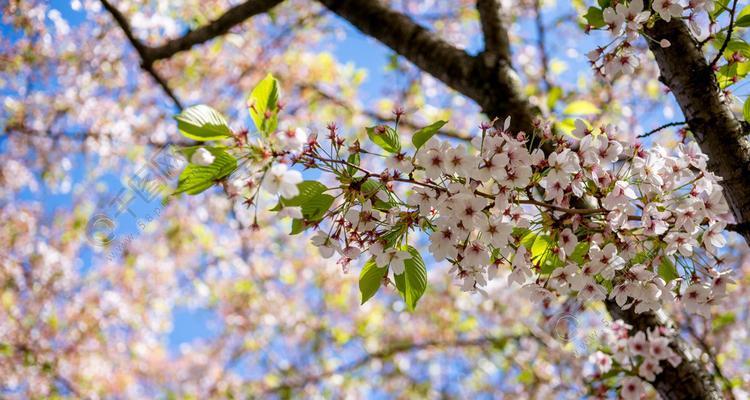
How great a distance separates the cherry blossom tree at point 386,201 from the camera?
1.21 metres

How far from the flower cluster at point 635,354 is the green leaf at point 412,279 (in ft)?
2.60

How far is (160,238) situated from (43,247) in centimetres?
171

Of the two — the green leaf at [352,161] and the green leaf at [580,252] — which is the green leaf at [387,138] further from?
the green leaf at [580,252]

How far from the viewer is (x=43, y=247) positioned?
830cm

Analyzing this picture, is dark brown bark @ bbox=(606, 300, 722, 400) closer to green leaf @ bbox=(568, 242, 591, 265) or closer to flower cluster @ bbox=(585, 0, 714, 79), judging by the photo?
green leaf @ bbox=(568, 242, 591, 265)

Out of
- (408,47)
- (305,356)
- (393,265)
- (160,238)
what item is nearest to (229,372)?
(160,238)

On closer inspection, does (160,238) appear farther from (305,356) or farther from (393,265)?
(393,265)

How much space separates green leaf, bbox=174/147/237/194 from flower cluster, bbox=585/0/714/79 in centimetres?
91

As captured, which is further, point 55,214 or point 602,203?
point 55,214

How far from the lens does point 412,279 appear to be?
138cm

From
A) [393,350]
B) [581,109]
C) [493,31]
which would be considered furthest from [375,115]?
[581,109]

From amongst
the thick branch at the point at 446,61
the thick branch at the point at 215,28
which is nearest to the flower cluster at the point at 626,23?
the thick branch at the point at 446,61

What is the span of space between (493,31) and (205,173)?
1.79 metres

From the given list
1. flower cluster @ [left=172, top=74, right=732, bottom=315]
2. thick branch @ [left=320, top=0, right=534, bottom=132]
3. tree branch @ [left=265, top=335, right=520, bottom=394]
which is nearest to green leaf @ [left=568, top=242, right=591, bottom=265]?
flower cluster @ [left=172, top=74, right=732, bottom=315]
